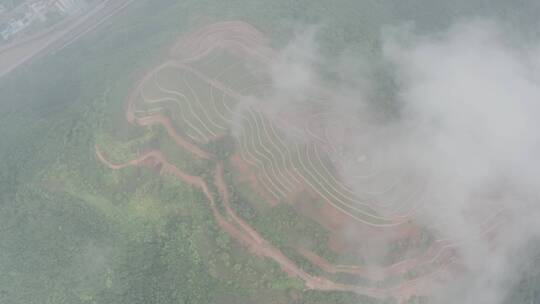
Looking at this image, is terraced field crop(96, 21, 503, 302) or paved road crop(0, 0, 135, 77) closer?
terraced field crop(96, 21, 503, 302)

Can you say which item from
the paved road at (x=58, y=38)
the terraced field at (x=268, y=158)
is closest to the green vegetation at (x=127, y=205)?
the terraced field at (x=268, y=158)

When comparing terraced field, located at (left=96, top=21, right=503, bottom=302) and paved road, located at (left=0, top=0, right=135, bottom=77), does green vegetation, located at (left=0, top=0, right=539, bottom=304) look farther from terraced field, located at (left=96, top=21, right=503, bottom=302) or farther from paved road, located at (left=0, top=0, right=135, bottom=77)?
paved road, located at (left=0, top=0, right=135, bottom=77)

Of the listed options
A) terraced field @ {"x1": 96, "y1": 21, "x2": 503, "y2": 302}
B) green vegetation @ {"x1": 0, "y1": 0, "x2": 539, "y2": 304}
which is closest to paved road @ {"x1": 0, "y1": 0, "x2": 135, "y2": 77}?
green vegetation @ {"x1": 0, "y1": 0, "x2": 539, "y2": 304}

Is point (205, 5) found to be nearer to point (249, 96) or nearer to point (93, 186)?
point (249, 96)

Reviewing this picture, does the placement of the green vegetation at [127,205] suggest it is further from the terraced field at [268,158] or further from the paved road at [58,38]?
the paved road at [58,38]

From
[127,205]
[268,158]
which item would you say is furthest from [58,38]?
[268,158]

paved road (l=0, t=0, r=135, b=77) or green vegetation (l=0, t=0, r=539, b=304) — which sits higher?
paved road (l=0, t=0, r=135, b=77)

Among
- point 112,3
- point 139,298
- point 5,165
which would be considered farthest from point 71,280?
point 112,3
